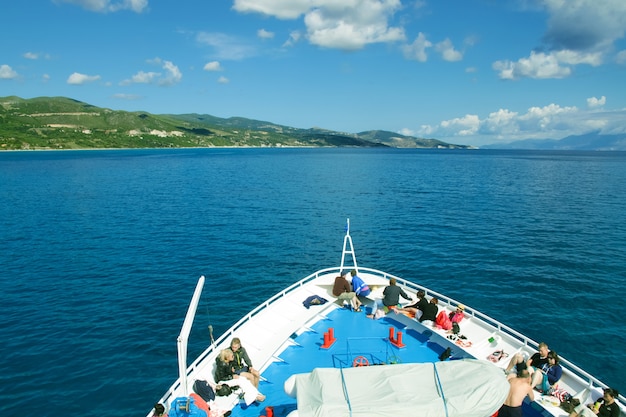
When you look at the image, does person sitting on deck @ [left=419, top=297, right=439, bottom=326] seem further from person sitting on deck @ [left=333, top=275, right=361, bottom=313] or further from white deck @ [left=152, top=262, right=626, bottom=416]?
person sitting on deck @ [left=333, top=275, right=361, bottom=313]

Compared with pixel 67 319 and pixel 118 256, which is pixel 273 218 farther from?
pixel 67 319

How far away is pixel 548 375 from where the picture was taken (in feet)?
43.7

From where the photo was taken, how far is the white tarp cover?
9852 millimetres

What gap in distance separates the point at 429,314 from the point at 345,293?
469cm

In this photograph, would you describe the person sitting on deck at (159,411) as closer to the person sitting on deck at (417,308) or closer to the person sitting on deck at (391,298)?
the person sitting on deck at (391,298)

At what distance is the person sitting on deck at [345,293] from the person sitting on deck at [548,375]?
8702mm

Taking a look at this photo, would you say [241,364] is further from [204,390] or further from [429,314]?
[429,314]

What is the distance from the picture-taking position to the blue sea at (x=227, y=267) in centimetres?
2200

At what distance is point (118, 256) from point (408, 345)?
1365 inches

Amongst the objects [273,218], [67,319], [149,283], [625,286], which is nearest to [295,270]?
[149,283]

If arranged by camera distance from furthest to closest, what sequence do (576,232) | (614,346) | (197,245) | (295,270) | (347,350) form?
1. (576,232)
2. (197,245)
3. (295,270)
4. (614,346)
5. (347,350)

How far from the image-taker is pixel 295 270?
3684cm

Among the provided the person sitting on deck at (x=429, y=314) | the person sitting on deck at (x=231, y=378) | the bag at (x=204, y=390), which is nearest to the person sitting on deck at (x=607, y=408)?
the person sitting on deck at (x=429, y=314)

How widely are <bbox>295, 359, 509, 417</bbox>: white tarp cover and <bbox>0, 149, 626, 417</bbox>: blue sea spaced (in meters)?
12.2
